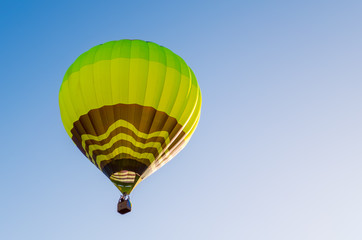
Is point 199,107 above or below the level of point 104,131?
above

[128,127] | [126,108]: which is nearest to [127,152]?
[128,127]

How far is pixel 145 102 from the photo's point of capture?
13.4 metres

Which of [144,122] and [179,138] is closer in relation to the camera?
[144,122]

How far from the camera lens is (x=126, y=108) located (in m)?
13.4

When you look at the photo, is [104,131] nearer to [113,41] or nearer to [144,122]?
[144,122]

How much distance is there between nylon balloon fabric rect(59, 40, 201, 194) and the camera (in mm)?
13406

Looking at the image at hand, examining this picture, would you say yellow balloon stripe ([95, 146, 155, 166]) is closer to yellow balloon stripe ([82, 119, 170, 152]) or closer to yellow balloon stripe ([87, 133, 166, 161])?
yellow balloon stripe ([87, 133, 166, 161])

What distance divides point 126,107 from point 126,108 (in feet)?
0.10

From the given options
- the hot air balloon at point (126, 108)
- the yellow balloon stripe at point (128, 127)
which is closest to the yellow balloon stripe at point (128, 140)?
the hot air balloon at point (126, 108)

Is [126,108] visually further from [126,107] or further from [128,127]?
[128,127]

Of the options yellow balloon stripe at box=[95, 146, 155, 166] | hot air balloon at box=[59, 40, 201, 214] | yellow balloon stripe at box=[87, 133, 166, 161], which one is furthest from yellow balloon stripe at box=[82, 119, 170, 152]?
yellow balloon stripe at box=[95, 146, 155, 166]

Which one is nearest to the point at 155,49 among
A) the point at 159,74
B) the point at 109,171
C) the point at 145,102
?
the point at 159,74

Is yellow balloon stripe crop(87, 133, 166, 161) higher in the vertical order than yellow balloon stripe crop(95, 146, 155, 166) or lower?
higher

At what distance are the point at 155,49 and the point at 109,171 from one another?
13.2 feet
